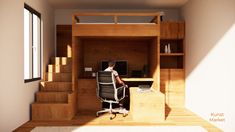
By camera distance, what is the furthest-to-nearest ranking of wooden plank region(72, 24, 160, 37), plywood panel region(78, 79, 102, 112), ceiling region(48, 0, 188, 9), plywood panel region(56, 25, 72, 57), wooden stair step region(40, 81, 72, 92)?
plywood panel region(56, 25, 72, 57), ceiling region(48, 0, 188, 9), plywood panel region(78, 79, 102, 112), wooden stair step region(40, 81, 72, 92), wooden plank region(72, 24, 160, 37)

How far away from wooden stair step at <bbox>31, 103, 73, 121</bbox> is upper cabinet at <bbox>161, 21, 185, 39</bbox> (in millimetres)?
3307

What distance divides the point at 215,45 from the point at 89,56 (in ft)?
12.6

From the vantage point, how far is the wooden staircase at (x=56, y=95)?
18.7 ft

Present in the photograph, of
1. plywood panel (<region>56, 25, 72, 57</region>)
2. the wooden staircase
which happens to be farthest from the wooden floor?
plywood panel (<region>56, 25, 72, 57</region>)

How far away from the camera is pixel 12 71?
470 centimetres

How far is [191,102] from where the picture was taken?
6.70 metres

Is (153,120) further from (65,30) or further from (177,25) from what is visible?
(65,30)

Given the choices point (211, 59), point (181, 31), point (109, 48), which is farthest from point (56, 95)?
point (181, 31)

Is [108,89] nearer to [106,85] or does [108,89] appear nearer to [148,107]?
[106,85]

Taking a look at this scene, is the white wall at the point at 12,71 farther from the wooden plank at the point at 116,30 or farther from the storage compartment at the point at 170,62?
the storage compartment at the point at 170,62

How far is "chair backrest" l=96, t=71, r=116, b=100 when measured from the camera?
19.5ft

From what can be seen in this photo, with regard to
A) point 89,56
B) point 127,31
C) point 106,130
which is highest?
point 127,31

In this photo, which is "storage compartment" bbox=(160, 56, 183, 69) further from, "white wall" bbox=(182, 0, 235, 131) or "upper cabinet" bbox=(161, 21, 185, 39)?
"white wall" bbox=(182, 0, 235, 131)

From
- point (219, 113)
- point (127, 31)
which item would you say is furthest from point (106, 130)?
point (127, 31)
